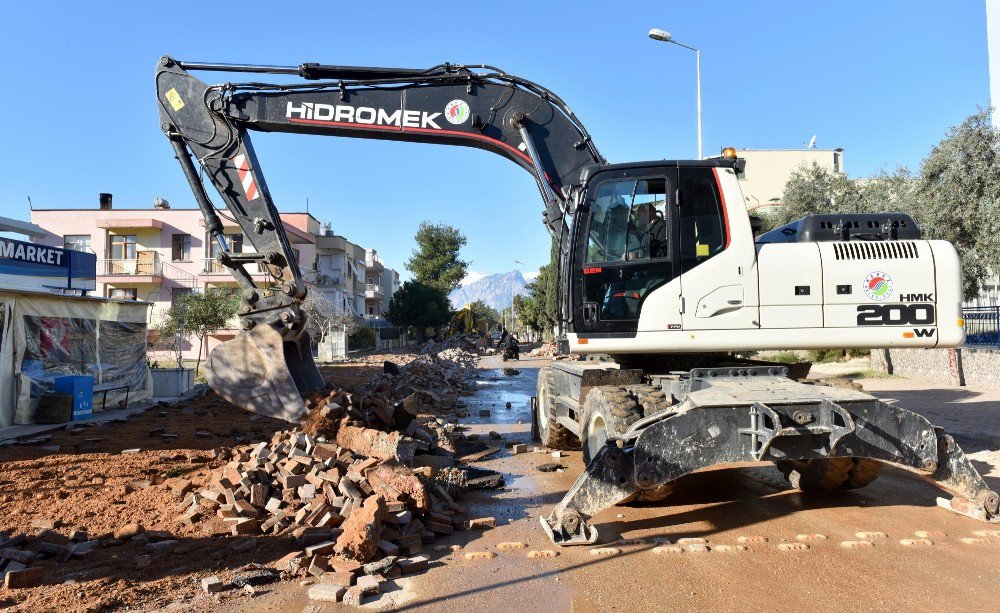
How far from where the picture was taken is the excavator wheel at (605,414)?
5.84m

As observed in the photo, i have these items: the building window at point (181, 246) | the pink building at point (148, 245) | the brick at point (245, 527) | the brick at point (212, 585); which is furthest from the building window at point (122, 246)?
the brick at point (212, 585)

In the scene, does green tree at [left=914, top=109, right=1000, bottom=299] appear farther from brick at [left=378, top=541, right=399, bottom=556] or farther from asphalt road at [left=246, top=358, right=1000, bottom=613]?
brick at [left=378, top=541, right=399, bottom=556]

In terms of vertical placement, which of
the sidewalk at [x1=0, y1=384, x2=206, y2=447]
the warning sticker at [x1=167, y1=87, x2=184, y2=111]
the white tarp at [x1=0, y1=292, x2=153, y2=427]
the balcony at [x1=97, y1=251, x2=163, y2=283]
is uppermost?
the balcony at [x1=97, y1=251, x2=163, y2=283]

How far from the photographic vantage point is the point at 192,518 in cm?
600

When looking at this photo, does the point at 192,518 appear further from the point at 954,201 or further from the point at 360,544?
the point at 954,201

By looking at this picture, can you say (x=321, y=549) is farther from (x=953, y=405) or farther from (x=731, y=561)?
(x=953, y=405)

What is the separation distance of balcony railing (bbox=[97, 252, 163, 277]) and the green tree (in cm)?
3708

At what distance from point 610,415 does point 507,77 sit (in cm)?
486

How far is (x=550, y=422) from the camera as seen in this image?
9375 millimetres

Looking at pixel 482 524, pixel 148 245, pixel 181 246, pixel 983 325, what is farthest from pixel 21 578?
pixel 148 245

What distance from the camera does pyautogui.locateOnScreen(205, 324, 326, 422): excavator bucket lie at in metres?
8.71

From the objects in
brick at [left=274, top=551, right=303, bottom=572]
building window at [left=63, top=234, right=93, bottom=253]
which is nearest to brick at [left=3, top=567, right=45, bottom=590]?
brick at [left=274, top=551, right=303, bottom=572]

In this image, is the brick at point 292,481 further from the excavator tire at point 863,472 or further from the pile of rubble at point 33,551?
the excavator tire at point 863,472

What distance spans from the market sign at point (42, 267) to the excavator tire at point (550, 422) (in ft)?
34.1
